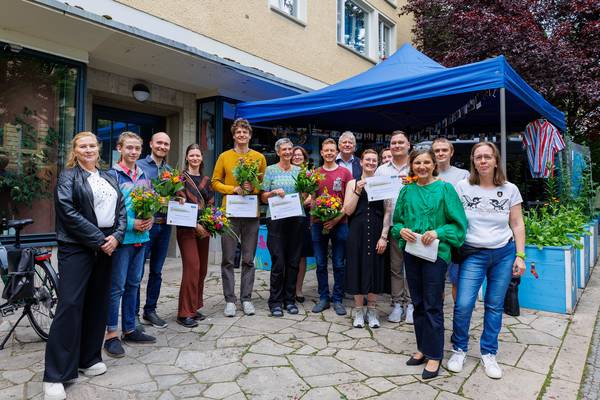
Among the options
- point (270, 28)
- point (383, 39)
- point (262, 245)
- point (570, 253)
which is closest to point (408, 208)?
point (570, 253)

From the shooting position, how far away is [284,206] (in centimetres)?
405

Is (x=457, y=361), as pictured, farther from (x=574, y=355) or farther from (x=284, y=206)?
(x=284, y=206)

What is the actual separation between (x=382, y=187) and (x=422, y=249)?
0.91 metres

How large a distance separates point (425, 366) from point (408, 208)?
1193 millimetres

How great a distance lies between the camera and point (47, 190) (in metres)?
5.32

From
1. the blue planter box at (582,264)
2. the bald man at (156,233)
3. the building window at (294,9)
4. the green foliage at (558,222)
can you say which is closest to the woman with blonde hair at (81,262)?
the bald man at (156,233)

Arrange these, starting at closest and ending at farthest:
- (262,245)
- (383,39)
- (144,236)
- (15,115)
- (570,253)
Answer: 1. (144,236)
2. (570,253)
3. (15,115)
4. (262,245)
5. (383,39)

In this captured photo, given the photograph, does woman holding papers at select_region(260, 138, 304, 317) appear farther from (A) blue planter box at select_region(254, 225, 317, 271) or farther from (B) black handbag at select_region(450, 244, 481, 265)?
(A) blue planter box at select_region(254, 225, 317, 271)

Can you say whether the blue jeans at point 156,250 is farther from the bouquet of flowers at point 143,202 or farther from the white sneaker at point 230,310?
the white sneaker at point 230,310

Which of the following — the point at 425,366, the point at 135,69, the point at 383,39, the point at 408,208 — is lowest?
the point at 425,366

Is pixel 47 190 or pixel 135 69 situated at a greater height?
pixel 135 69

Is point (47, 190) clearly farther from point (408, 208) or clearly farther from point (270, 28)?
point (270, 28)

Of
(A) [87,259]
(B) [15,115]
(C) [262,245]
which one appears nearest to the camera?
(A) [87,259]

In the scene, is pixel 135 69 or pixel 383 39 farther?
pixel 383 39
